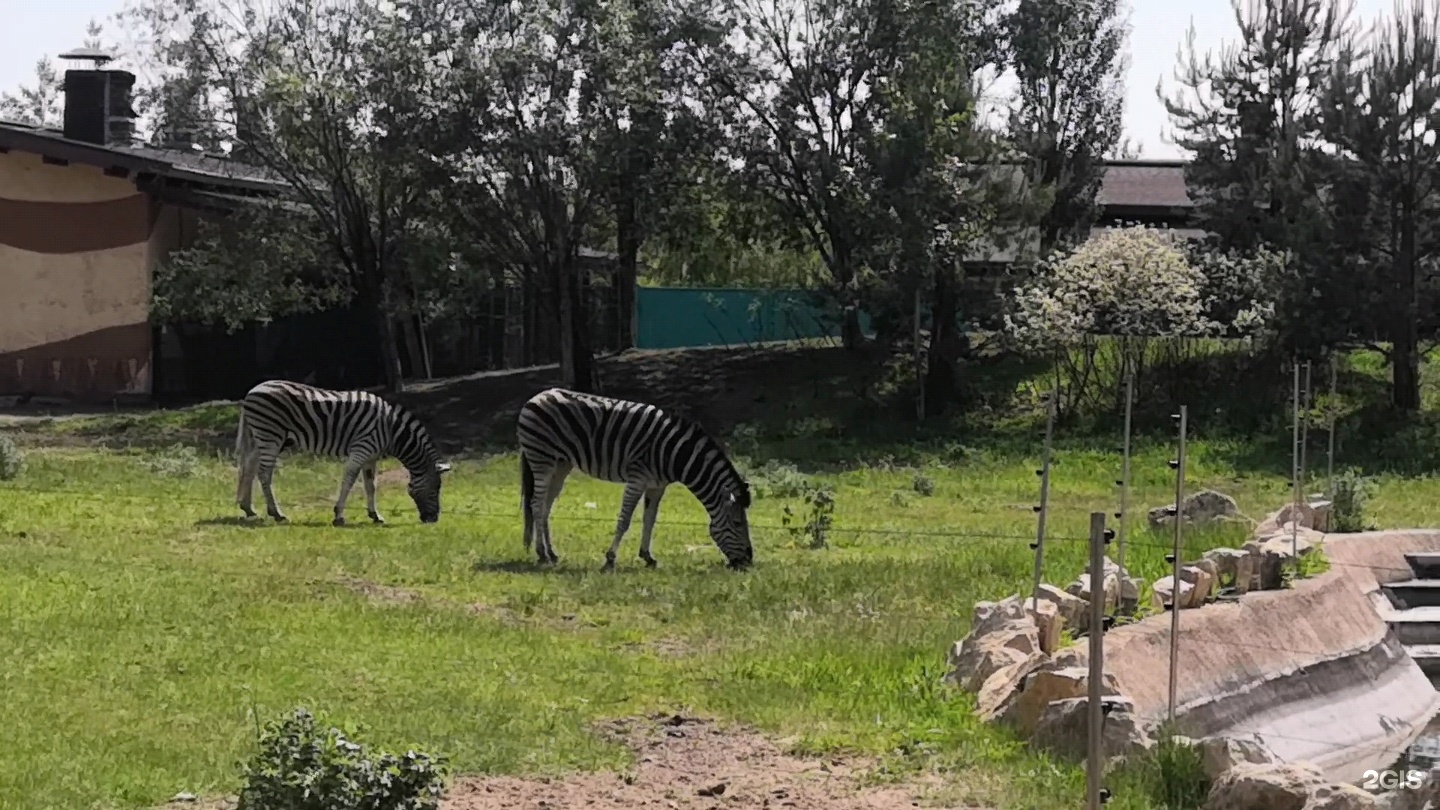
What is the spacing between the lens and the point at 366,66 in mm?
34406

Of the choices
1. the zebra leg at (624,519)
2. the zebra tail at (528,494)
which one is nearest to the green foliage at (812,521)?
the zebra leg at (624,519)

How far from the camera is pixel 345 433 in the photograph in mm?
20875

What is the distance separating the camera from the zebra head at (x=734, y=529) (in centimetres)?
1709

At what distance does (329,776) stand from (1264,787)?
13.2ft

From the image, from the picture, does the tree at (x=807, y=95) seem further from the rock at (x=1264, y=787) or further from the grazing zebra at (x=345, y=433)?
the rock at (x=1264, y=787)

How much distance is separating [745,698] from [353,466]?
10627 mm

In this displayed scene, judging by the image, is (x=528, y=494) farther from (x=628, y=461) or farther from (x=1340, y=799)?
(x=1340, y=799)

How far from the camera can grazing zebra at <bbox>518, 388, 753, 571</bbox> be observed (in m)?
17.1

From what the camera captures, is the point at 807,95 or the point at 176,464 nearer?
the point at 176,464

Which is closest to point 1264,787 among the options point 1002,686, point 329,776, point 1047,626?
point 1002,686

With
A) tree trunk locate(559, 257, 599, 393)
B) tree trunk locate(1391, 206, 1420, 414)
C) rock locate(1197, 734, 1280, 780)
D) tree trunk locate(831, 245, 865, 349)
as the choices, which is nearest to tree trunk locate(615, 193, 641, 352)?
tree trunk locate(559, 257, 599, 393)

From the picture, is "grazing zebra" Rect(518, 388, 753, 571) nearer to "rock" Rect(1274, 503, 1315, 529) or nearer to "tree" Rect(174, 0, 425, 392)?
"rock" Rect(1274, 503, 1315, 529)

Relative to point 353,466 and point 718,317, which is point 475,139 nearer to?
point 718,317

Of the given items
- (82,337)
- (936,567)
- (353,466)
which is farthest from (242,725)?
(82,337)
